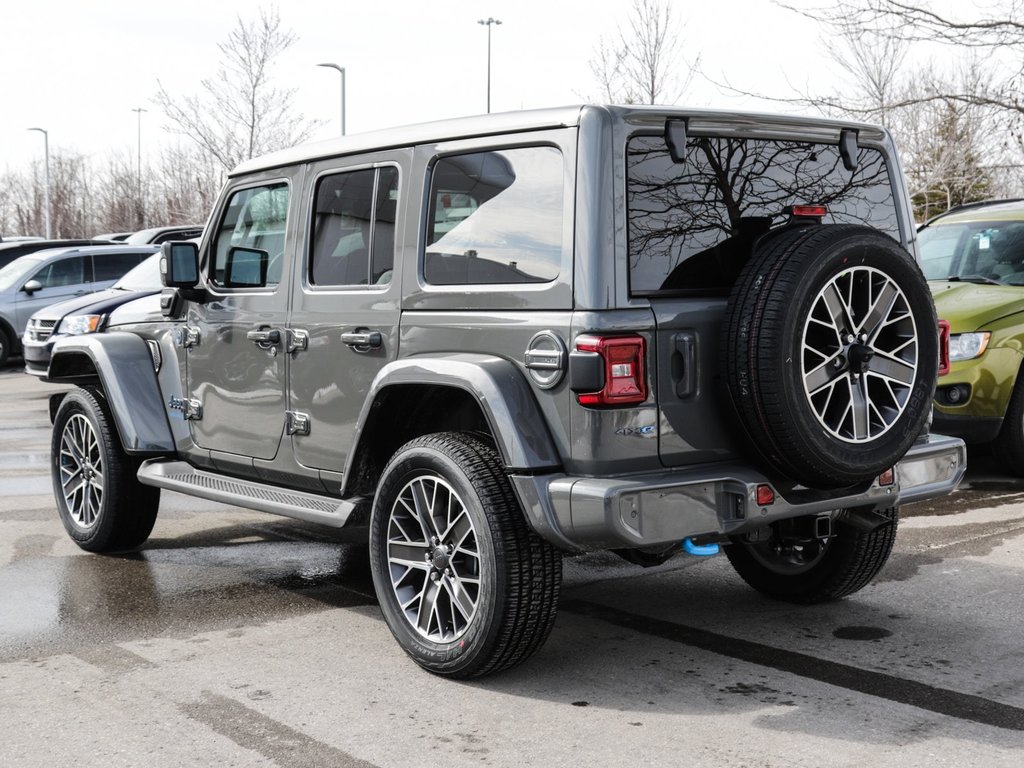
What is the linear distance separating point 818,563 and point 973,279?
13.8 feet

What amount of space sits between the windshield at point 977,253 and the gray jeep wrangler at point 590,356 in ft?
13.6

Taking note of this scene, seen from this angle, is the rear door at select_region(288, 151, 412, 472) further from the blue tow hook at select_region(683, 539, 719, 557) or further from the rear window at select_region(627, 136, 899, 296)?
the blue tow hook at select_region(683, 539, 719, 557)

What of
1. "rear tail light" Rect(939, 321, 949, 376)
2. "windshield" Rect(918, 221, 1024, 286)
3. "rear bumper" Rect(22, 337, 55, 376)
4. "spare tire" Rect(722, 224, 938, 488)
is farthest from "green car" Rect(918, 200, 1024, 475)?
"rear bumper" Rect(22, 337, 55, 376)

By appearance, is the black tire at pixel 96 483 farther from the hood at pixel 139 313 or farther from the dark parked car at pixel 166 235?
the dark parked car at pixel 166 235

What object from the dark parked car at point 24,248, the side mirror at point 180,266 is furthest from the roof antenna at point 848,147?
the dark parked car at point 24,248

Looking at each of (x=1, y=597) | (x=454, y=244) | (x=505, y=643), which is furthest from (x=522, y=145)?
(x=1, y=597)

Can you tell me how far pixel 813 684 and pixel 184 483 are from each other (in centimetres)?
301

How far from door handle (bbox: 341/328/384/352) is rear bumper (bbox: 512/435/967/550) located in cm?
97

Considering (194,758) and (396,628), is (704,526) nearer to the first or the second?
(396,628)

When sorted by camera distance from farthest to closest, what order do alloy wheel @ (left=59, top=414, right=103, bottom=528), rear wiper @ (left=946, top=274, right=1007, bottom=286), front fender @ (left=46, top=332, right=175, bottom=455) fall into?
rear wiper @ (left=946, top=274, right=1007, bottom=286)
alloy wheel @ (left=59, top=414, right=103, bottom=528)
front fender @ (left=46, top=332, right=175, bottom=455)

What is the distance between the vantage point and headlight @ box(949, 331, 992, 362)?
7969mm

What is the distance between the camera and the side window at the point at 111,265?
18359 millimetres

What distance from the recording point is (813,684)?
4266 millimetres

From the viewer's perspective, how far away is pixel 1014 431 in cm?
804
